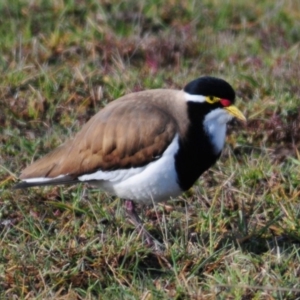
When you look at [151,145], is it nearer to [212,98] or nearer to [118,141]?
[118,141]

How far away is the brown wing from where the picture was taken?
5844 millimetres

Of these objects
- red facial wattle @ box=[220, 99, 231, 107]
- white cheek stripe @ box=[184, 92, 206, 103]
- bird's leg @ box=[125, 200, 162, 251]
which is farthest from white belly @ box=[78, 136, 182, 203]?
red facial wattle @ box=[220, 99, 231, 107]

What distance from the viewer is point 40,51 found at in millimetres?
8289

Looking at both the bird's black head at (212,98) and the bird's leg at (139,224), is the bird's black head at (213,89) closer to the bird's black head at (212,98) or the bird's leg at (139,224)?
the bird's black head at (212,98)

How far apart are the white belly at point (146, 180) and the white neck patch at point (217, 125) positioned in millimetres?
228

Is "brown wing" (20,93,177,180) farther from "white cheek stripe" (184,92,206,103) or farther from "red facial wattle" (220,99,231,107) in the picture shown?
"red facial wattle" (220,99,231,107)

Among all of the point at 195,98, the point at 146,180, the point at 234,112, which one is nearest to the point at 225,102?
the point at 234,112

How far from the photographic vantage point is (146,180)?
5.80 m

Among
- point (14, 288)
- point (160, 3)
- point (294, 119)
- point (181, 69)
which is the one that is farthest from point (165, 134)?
point (160, 3)

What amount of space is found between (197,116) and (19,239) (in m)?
1.29

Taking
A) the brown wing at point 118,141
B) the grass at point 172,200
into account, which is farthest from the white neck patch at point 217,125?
the grass at point 172,200

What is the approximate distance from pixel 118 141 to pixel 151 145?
23 cm

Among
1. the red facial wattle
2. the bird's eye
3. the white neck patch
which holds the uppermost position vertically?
the bird's eye

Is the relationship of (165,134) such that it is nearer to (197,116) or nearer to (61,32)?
(197,116)
